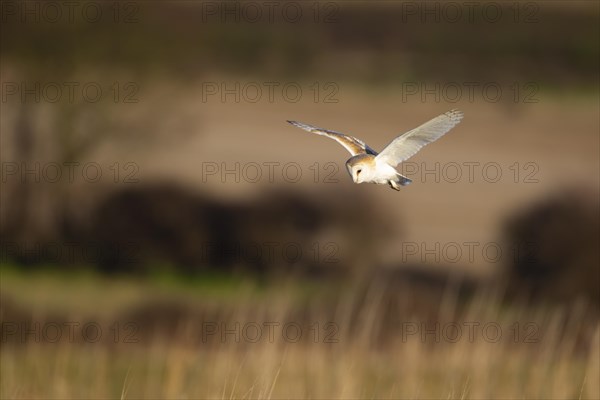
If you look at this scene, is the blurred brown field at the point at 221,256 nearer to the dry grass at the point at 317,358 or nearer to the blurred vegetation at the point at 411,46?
the dry grass at the point at 317,358

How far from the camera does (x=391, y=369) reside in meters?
8.12

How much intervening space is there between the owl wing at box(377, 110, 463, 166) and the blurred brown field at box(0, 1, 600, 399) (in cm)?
214

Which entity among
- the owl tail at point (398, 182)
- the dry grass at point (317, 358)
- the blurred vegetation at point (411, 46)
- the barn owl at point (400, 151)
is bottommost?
the dry grass at point (317, 358)

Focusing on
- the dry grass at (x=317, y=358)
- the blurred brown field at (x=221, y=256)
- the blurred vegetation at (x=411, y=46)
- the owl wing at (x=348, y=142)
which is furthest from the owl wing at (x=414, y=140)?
the blurred vegetation at (x=411, y=46)

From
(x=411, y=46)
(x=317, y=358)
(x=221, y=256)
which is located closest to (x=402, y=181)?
(x=317, y=358)

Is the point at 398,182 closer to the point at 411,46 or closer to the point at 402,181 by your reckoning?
the point at 402,181

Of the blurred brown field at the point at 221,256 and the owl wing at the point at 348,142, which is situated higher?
the owl wing at the point at 348,142

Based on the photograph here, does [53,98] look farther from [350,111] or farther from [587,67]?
[587,67]

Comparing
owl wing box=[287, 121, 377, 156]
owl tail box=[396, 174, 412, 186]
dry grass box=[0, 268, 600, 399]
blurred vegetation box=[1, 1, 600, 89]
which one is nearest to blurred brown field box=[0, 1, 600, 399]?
dry grass box=[0, 268, 600, 399]

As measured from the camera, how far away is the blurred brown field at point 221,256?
743 centimetres

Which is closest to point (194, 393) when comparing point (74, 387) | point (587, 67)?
point (74, 387)

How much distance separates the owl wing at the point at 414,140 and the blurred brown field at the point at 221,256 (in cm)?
214

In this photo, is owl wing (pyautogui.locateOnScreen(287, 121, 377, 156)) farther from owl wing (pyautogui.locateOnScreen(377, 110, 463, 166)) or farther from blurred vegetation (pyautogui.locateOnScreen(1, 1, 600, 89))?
blurred vegetation (pyautogui.locateOnScreen(1, 1, 600, 89))

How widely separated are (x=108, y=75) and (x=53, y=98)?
0.61m
